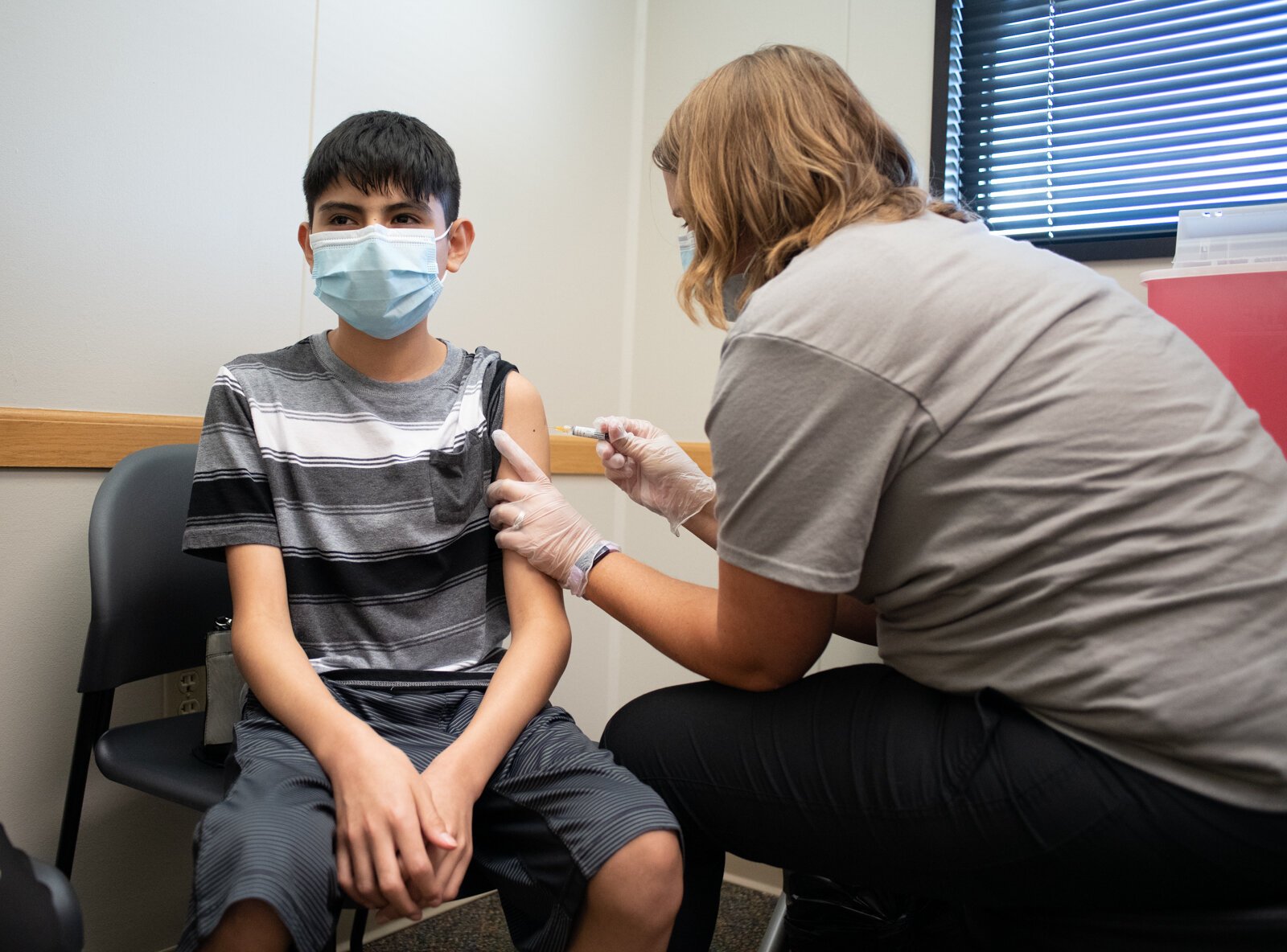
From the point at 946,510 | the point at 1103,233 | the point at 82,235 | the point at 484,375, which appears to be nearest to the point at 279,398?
the point at 484,375

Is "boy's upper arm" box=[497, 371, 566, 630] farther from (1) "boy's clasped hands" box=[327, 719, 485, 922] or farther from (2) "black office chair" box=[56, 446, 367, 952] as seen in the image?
(2) "black office chair" box=[56, 446, 367, 952]

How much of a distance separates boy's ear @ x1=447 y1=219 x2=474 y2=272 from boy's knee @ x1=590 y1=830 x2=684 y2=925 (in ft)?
2.81

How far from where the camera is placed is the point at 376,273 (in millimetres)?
1224

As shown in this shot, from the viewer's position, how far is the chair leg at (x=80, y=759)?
1266 millimetres

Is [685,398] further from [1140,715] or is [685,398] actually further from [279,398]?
[1140,715]

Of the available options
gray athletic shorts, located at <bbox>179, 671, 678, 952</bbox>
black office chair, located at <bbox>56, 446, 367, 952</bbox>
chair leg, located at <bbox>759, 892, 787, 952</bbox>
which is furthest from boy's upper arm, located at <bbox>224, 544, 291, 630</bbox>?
chair leg, located at <bbox>759, 892, 787, 952</bbox>

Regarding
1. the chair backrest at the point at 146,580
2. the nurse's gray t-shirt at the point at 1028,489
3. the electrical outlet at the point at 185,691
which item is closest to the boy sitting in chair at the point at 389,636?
the chair backrest at the point at 146,580

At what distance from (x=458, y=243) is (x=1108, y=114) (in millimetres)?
1433

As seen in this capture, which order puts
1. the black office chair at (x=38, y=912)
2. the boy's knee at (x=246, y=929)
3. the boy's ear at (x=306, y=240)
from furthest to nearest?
the boy's ear at (x=306, y=240)
the boy's knee at (x=246, y=929)
the black office chair at (x=38, y=912)

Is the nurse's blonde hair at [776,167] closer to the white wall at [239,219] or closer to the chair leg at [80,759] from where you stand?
the white wall at [239,219]

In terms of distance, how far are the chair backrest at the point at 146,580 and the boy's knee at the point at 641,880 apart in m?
0.79

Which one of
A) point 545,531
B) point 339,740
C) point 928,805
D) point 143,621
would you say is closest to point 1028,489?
point 928,805

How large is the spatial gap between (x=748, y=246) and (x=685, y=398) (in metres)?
1.21

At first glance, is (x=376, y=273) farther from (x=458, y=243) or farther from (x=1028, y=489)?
(x=1028, y=489)
